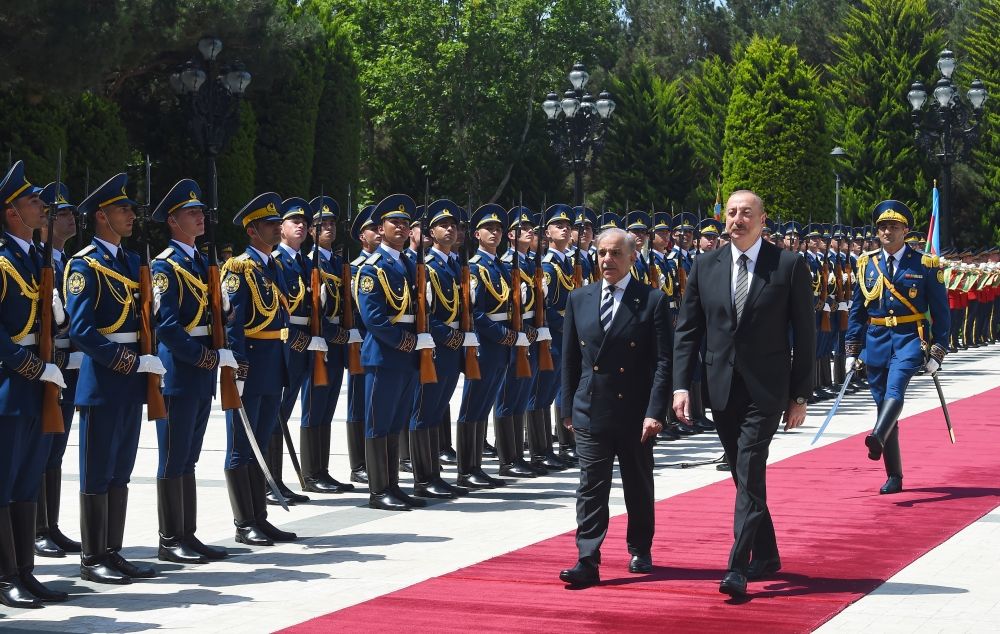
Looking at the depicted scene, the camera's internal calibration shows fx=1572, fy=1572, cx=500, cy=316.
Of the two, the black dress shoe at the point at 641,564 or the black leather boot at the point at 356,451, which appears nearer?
the black dress shoe at the point at 641,564

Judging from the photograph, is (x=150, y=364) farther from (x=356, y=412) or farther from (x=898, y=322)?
(x=898, y=322)

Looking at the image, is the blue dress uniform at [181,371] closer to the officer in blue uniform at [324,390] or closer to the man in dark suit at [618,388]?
the man in dark suit at [618,388]

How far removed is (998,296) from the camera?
34.6 meters

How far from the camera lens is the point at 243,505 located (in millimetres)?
9305

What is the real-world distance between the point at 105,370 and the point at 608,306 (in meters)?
2.60

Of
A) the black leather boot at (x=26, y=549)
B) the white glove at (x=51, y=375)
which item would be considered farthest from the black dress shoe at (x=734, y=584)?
the white glove at (x=51, y=375)

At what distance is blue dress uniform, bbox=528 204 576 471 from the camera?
12.9 meters

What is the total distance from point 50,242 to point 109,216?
549mm

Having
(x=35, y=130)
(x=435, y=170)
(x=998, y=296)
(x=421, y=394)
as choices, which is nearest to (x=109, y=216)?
(x=421, y=394)

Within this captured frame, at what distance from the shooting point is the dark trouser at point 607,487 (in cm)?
790

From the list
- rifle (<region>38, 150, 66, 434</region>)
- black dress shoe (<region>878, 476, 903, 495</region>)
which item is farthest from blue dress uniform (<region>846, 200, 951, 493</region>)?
rifle (<region>38, 150, 66, 434</region>)

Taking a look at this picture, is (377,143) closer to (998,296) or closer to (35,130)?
(998,296)

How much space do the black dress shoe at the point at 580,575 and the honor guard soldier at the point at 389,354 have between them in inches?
113

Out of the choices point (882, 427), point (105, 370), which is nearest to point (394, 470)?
point (105, 370)
